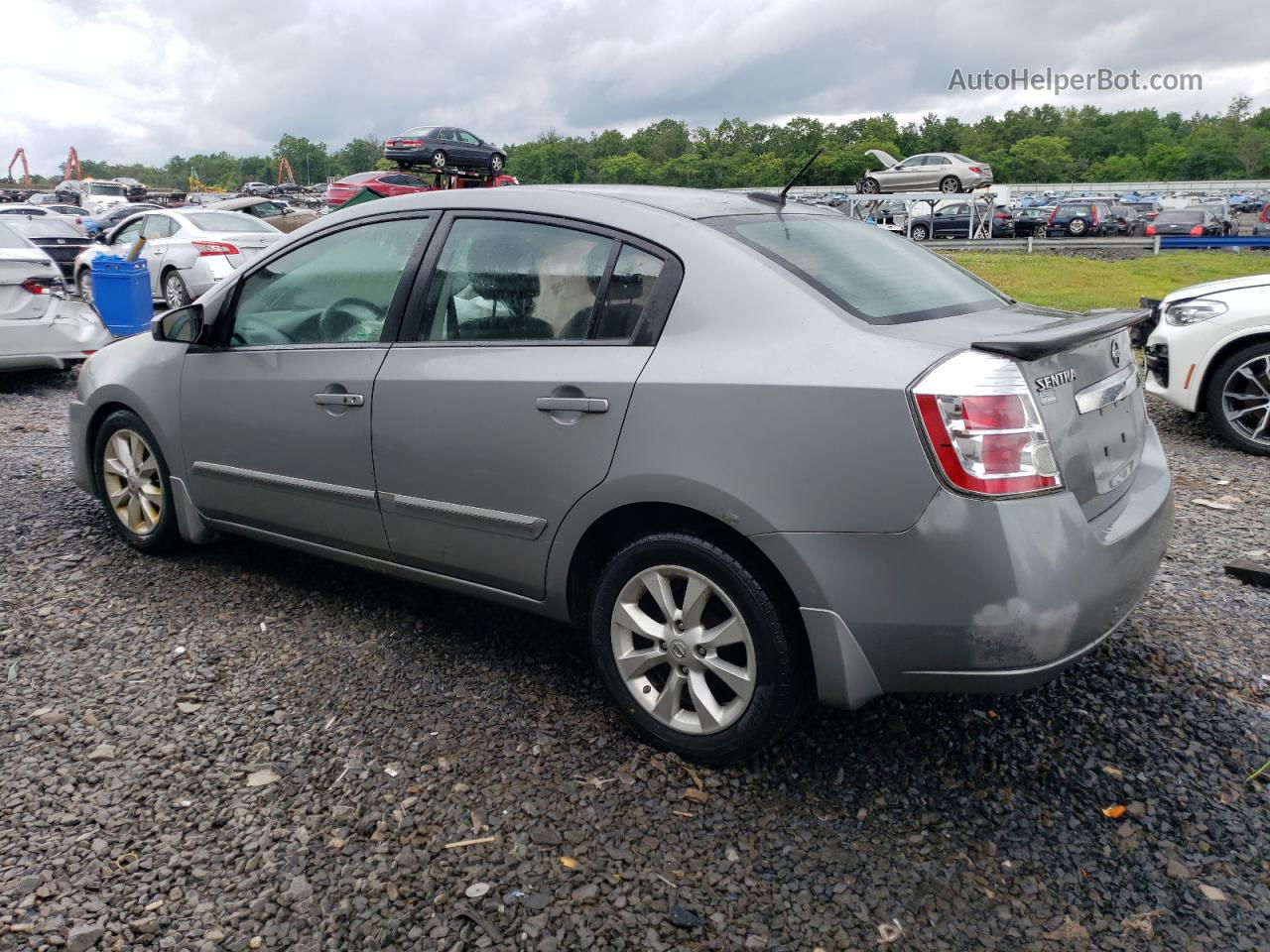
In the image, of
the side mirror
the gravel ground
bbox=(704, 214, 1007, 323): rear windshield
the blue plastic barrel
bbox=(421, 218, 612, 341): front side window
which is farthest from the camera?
the blue plastic barrel

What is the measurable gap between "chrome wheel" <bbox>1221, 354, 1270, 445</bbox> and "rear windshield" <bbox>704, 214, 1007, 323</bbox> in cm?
397

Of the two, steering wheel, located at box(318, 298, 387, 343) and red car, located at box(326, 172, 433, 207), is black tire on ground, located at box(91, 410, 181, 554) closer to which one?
steering wheel, located at box(318, 298, 387, 343)

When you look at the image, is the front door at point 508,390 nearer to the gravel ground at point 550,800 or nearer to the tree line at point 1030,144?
the gravel ground at point 550,800

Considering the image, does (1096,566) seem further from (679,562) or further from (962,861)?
(679,562)

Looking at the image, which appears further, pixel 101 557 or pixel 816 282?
pixel 101 557

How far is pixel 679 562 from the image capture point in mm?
2832

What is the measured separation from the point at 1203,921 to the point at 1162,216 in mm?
36064

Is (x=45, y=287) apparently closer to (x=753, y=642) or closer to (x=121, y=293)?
(x=121, y=293)

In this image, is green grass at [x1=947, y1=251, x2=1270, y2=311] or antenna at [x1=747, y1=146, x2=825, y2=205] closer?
antenna at [x1=747, y1=146, x2=825, y2=205]

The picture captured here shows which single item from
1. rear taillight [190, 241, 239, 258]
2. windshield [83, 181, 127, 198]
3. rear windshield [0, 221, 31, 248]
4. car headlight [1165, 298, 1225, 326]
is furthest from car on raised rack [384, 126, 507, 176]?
windshield [83, 181, 127, 198]

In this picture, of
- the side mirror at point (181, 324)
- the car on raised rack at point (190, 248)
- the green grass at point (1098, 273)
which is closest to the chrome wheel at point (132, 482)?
the side mirror at point (181, 324)

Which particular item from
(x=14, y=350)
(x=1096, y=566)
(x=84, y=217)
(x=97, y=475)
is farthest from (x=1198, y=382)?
(x=84, y=217)

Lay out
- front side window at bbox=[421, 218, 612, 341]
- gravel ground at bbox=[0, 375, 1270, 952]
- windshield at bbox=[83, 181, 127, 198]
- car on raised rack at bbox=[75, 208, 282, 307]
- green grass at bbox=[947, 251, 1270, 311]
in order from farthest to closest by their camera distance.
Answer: windshield at bbox=[83, 181, 127, 198]
green grass at bbox=[947, 251, 1270, 311]
car on raised rack at bbox=[75, 208, 282, 307]
front side window at bbox=[421, 218, 612, 341]
gravel ground at bbox=[0, 375, 1270, 952]

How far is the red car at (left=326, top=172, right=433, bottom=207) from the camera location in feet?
69.5
